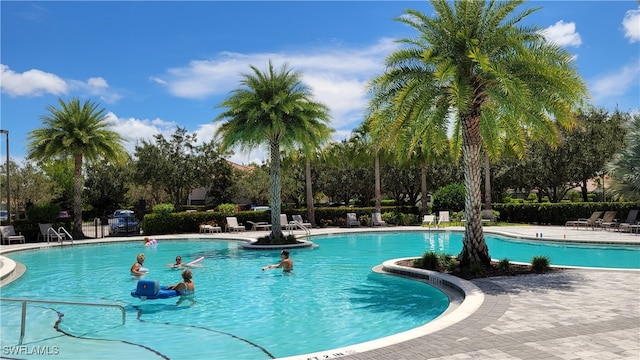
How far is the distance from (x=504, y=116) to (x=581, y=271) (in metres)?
4.83

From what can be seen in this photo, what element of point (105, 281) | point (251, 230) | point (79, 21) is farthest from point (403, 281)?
point (251, 230)

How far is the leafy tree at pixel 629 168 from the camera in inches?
969

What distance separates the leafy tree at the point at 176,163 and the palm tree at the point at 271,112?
2393cm

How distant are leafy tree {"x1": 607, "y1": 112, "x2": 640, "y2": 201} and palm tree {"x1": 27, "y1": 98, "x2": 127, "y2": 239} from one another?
2835 centimetres

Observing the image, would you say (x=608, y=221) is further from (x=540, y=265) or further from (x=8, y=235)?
(x=8, y=235)

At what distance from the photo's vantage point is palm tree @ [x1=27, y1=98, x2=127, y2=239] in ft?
91.1

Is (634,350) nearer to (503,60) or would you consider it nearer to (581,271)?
(581,271)

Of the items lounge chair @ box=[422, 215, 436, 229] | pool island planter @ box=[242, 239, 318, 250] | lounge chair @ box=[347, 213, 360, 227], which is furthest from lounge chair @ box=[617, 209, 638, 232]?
pool island planter @ box=[242, 239, 318, 250]

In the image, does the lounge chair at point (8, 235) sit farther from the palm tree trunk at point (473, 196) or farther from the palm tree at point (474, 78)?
the palm tree trunk at point (473, 196)

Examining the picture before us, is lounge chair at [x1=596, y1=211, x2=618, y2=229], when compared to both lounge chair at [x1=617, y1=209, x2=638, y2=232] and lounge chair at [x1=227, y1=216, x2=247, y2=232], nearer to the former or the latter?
lounge chair at [x1=617, y1=209, x2=638, y2=232]

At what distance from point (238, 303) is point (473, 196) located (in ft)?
23.2

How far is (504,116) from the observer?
14.5 metres

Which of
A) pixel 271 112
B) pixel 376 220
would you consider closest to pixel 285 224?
pixel 376 220

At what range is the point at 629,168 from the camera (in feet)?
82.5
